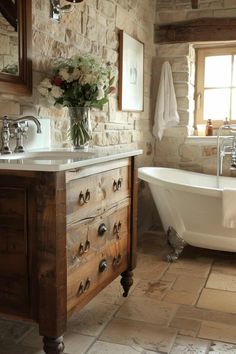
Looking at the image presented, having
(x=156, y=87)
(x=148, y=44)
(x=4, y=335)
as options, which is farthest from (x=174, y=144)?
(x=4, y=335)

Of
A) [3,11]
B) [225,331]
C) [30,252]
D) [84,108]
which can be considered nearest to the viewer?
[30,252]

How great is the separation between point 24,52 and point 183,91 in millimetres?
2302

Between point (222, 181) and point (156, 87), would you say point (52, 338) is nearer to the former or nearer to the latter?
point (222, 181)

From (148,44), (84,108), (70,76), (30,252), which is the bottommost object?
(30,252)

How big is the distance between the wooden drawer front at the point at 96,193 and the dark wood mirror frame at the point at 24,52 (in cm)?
64

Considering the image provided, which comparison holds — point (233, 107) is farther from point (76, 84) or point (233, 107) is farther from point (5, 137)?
point (5, 137)

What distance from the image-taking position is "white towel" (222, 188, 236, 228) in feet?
9.18

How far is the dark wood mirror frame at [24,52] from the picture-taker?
6.68 ft

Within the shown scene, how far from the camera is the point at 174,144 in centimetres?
416

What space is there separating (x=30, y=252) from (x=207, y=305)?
131cm

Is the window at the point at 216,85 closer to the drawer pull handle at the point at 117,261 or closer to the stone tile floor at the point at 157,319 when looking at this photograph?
the stone tile floor at the point at 157,319

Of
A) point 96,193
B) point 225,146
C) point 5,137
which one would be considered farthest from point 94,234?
point 225,146

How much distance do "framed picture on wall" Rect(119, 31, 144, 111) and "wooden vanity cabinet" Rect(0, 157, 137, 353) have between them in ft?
5.55

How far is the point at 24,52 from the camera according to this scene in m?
2.08
